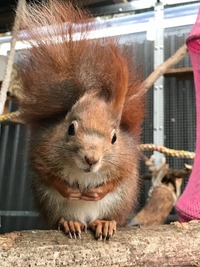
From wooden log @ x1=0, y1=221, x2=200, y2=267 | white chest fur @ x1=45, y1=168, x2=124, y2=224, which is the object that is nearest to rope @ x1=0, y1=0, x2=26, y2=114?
white chest fur @ x1=45, y1=168, x2=124, y2=224

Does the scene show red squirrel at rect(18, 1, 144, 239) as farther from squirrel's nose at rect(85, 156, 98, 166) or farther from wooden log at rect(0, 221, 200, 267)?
wooden log at rect(0, 221, 200, 267)

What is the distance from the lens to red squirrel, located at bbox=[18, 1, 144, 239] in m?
1.16

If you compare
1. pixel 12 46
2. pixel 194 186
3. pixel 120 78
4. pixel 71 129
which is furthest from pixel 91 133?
pixel 194 186

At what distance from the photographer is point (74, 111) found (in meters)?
1.22

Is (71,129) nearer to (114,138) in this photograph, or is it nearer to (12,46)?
(114,138)

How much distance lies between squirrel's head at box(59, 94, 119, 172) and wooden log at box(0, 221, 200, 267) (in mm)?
202

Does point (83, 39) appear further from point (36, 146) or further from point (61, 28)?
point (36, 146)

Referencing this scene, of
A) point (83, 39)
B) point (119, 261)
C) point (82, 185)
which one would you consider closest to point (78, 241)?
point (119, 261)

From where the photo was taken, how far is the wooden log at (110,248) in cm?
79

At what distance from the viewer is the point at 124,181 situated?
1267mm

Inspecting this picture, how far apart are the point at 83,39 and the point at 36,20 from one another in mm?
162

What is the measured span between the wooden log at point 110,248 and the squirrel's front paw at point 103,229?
16mm

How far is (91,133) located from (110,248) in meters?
0.34

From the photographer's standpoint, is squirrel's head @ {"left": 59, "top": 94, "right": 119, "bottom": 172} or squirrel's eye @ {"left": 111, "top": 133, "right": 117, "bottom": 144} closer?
squirrel's head @ {"left": 59, "top": 94, "right": 119, "bottom": 172}
